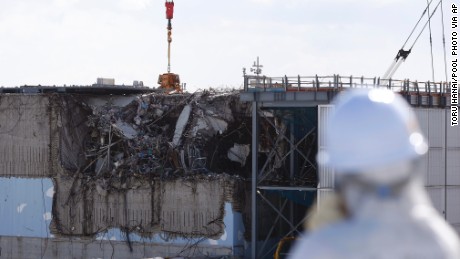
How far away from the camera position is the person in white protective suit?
300 cm

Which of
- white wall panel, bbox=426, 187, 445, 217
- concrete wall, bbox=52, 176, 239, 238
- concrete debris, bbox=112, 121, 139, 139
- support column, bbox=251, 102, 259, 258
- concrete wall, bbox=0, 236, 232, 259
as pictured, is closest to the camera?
white wall panel, bbox=426, 187, 445, 217

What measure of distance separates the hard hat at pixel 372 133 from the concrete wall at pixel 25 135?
3458 centimetres

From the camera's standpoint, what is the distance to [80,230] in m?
36.4

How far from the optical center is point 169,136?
3616cm

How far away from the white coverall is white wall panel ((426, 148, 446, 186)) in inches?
1181

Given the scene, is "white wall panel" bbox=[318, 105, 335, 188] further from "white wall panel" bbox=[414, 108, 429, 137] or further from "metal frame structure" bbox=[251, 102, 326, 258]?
"white wall panel" bbox=[414, 108, 429, 137]

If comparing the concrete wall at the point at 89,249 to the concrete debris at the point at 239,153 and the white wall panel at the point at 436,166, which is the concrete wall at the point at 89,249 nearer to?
the concrete debris at the point at 239,153

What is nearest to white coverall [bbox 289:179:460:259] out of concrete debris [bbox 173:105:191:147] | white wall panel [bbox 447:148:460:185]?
white wall panel [bbox 447:148:460:185]

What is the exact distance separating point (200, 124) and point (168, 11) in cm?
1441

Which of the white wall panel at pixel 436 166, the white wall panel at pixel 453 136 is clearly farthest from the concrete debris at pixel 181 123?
the white wall panel at pixel 453 136

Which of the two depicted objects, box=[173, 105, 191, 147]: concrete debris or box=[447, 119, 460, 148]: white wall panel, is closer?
box=[447, 119, 460, 148]: white wall panel

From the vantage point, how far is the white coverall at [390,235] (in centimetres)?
300

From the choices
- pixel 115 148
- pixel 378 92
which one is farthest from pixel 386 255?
pixel 115 148

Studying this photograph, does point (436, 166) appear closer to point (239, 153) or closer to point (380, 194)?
point (239, 153)
